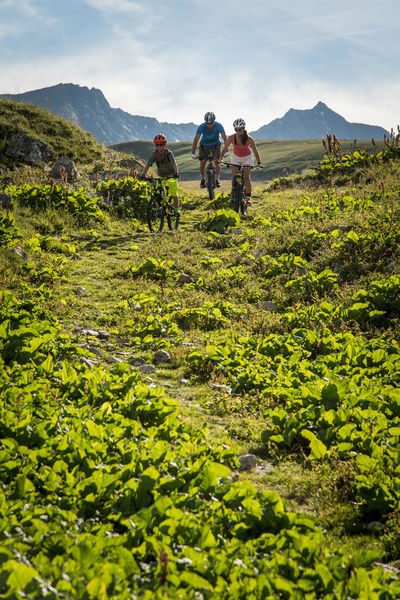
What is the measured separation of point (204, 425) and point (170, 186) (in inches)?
555

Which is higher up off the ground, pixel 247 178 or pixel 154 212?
pixel 247 178

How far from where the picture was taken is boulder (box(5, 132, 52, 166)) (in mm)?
24906

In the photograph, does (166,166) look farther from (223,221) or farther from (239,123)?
(239,123)

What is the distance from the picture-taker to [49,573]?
3.05 metres

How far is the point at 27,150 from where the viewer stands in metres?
25.2

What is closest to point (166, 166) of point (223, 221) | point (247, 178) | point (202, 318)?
point (223, 221)

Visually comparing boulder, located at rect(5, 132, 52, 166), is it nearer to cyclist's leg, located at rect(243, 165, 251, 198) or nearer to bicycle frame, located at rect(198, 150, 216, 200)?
bicycle frame, located at rect(198, 150, 216, 200)

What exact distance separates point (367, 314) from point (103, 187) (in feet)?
47.0

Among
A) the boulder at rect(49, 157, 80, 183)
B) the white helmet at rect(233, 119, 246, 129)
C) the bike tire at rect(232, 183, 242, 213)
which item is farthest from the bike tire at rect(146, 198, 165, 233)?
the boulder at rect(49, 157, 80, 183)

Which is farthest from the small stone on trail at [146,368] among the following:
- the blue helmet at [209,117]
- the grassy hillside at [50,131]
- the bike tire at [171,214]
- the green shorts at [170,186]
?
the grassy hillside at [50,131]

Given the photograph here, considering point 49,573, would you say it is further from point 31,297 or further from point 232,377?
point 31,297

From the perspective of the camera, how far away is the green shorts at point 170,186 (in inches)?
724

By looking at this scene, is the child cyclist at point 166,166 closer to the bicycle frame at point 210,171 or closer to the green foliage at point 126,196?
the green foliage at point 126,196

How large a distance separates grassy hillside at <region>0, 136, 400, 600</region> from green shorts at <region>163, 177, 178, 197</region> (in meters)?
A: 5.56
